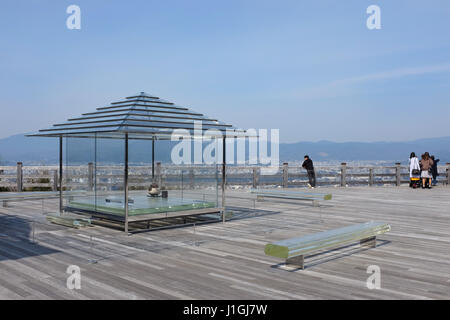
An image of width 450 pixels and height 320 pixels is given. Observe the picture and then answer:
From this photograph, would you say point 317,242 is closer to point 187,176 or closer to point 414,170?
point 187,176

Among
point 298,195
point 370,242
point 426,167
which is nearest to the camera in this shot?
point 370,242

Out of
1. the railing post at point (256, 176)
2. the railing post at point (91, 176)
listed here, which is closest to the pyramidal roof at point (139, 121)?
the railing post at point (91, 176)

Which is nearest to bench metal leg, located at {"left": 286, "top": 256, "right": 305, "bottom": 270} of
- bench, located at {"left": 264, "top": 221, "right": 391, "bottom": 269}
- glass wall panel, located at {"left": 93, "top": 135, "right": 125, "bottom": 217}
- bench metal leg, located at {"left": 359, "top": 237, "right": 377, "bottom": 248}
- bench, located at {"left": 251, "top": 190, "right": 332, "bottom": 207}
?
bench, located at {"left": 264, "top": 221, "right": 391, "bottom": 269}

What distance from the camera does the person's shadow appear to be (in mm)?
6211

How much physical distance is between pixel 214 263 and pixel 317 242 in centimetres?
137

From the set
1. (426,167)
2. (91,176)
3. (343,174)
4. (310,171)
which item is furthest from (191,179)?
(426,167)

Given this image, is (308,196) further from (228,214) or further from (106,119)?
(106,119)

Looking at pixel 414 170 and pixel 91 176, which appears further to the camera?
pixel 414 170

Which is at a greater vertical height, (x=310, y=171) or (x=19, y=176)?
(x=310, y=171)

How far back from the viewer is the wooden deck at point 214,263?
452cm

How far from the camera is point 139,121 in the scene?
25.8 feet

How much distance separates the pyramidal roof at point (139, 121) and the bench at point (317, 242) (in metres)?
3.48

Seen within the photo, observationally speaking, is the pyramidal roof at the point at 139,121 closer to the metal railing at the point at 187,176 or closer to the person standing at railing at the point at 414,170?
the metal railing at the point at 187,176

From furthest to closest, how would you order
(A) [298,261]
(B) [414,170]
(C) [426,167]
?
1. (B) [414,170]
2. (C) [426,167]
3. (A) [298,261]
